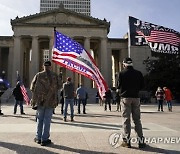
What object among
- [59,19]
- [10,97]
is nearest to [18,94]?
[10,97]

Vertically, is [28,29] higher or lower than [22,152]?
higher

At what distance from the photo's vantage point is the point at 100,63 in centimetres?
5428

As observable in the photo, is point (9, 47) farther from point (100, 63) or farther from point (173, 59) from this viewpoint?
point (173, 59)

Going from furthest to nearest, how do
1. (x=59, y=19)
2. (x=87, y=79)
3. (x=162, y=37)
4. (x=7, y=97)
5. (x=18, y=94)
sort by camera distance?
(x=59, y=19) < (x=87, y=79) < (x=7, y=97) < (x=162, y=37) < (x=18, y=94)

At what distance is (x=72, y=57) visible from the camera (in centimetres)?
1181

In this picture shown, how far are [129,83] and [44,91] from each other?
2070 millimetres

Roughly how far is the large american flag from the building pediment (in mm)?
42120

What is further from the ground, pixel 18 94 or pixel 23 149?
pixel 18 94

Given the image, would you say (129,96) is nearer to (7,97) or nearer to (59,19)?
(7,97)

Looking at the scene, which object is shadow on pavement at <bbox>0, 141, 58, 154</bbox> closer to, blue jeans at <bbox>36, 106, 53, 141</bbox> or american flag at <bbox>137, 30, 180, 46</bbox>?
blue jeans at <bbox>36, 106, 53, 141</bbox>

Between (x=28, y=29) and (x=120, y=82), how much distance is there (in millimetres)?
48713

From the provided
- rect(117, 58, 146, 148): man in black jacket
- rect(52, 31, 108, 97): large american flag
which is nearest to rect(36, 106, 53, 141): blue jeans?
rect(117, 58, 146, 148): man in black jacket

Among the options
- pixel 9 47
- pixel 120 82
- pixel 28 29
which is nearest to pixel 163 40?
pixel 120 82

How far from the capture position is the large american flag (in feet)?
38.2
